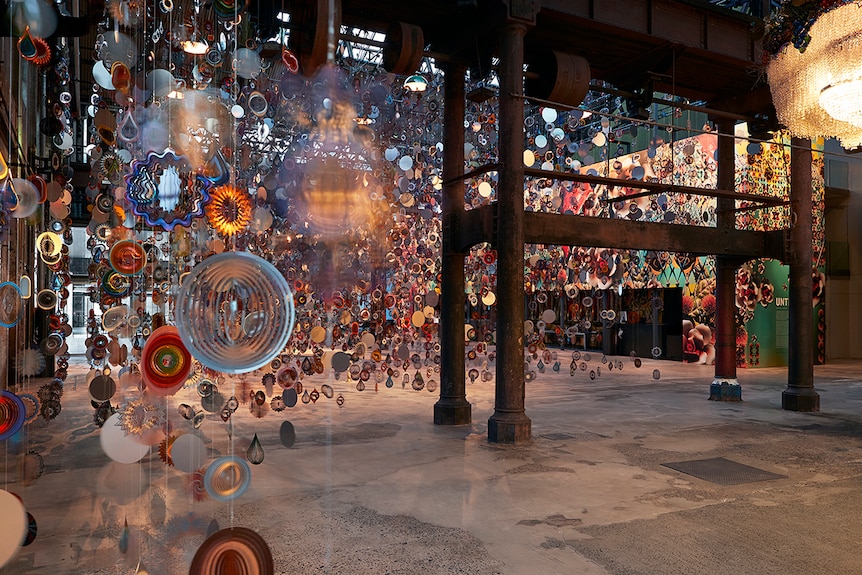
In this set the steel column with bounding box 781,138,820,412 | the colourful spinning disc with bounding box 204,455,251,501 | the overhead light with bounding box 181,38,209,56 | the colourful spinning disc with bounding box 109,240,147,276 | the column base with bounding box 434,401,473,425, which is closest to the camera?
the colourful spinning disc with bounding box 204,455,251,501

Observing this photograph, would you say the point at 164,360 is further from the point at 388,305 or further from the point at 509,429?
the point at 388,305

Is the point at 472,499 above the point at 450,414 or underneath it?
underneath

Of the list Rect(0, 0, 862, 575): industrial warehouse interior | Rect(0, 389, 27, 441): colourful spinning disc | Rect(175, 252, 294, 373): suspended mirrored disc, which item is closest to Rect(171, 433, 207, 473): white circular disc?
Rect(0, 0, 862, 575): industrial warehouse interior

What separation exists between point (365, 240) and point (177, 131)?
1013cm

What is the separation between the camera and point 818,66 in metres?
4.89

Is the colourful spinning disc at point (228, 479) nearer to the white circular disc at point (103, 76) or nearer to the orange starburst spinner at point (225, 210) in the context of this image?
the orange starburst spinner at point (225, 210)

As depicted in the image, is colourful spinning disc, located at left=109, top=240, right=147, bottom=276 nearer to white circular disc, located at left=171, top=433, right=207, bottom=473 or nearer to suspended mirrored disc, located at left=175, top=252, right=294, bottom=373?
white circular disc, located at left=171, top=433, right=207, bottom=473

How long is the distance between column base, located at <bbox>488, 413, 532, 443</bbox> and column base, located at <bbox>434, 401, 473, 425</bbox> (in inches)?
48.8

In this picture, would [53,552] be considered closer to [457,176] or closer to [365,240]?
[457,176]

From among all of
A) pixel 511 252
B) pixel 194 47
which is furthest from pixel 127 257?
pixel 511 252

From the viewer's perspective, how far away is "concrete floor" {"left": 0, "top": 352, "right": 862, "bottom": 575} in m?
4.34

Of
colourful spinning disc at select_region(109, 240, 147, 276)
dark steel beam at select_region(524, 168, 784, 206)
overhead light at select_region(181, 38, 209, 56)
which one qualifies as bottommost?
colourful spinning disc at select_region(109, 240, 147, 276)

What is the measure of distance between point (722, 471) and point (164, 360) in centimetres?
591

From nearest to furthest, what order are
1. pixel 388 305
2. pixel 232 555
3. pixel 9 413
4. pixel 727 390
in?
pixel 232 555, pixel 9 413, pixel 727 390, pixel 388 305
